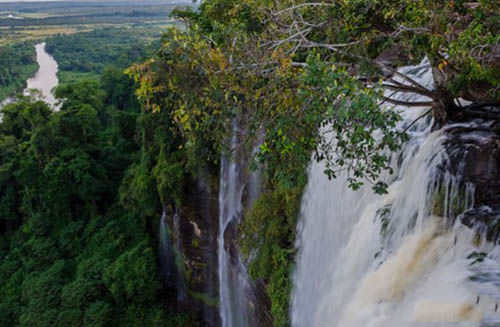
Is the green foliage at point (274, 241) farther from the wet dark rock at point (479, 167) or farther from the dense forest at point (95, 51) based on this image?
the dense forest at point (95, 51)

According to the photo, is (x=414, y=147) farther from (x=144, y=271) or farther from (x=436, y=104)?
(x=144, y=271)

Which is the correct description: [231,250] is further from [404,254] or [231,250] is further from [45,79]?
[45,79]

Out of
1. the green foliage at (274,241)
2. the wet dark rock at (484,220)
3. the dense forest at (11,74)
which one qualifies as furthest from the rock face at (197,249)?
the dense forest at (11,74)

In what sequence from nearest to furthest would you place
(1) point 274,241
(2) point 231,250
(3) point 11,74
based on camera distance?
(1) point 274,241 < (2) point 231,250 < (3) point 11,74

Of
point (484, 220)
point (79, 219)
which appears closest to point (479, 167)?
point (484, 220)

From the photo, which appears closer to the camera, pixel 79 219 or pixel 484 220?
pixel 484 220

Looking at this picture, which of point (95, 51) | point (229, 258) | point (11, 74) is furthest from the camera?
point (95, 51)

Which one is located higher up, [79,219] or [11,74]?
[11,74]

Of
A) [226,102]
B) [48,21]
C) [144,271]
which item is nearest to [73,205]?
[144,271]
